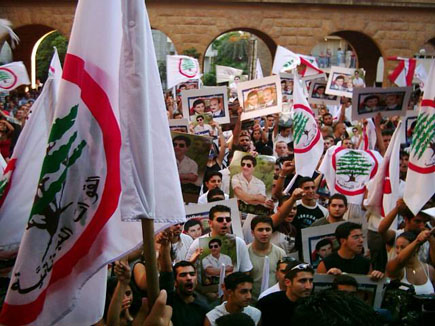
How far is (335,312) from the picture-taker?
225 centimetres

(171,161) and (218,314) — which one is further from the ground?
(171,161)

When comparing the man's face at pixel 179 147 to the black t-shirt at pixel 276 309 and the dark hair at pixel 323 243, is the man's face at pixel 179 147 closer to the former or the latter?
the dark hair at pixel 323 243

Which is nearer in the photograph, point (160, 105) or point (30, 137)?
point (160, 105)

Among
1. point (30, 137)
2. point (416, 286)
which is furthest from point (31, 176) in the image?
point (416, 286)

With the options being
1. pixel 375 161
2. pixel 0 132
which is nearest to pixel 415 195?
pixel 375 161

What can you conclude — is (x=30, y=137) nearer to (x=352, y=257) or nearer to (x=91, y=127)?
(x=91, y=127)

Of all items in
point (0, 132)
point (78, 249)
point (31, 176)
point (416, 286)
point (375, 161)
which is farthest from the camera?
point (0, 132)

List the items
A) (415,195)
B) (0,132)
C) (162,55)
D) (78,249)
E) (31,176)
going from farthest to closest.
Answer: (162,55)
(0,132)
(415,195)
(31,176)
(78,249)

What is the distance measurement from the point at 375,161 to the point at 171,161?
5106 millimetres

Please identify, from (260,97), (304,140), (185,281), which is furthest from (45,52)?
(185,281)

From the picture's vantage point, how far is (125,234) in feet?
10.1

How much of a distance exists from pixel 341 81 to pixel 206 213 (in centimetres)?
877

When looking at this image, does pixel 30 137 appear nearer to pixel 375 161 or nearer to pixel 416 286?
pixel 416 286

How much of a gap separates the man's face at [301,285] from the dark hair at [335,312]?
242 cm
